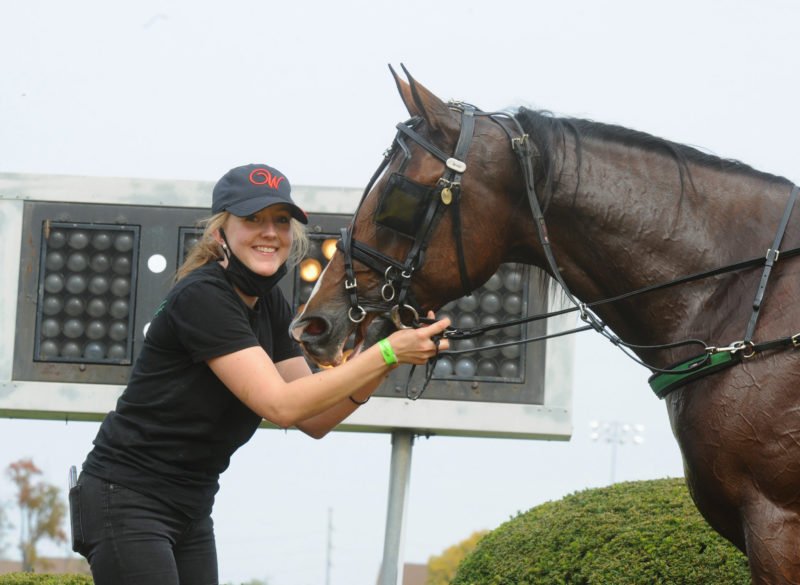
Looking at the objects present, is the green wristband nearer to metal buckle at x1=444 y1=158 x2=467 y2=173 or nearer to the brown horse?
the brown horse

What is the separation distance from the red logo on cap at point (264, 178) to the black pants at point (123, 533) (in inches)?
39.4

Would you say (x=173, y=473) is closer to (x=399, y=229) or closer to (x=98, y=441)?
(x=98, y=441)

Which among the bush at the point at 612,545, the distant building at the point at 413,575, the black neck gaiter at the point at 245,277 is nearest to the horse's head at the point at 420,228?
the black neck gaiter at the point at 245,277

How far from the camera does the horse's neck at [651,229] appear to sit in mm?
3428

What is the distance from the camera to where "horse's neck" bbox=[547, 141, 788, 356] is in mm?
3428

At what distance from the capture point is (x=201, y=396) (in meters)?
3.44

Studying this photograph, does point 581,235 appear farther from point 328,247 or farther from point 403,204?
point 328,247

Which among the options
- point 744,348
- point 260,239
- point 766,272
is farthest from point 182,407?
point 766,272

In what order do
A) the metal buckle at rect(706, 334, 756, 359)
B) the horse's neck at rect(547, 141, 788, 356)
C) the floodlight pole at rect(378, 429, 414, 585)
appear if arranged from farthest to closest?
the floodlight pole at rect(378, 429, 414, 585) < the horse's neck at rect(547, 141, 788, 356) < the metal buckle at rect(706, 334, 756, 359)

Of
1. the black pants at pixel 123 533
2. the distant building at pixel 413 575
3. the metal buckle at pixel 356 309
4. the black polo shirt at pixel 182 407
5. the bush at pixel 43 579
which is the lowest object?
the distant building at pixel 413 575

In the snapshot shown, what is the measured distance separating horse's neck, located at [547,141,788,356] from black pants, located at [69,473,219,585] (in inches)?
56.9

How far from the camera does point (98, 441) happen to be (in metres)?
3.49

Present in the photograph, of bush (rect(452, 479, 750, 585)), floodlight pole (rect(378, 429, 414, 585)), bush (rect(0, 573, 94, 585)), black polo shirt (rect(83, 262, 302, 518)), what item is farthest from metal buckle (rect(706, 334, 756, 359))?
bush (rect(0, 573, 94, 585))

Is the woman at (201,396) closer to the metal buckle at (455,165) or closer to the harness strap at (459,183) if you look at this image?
the harness strap at (459,183)
